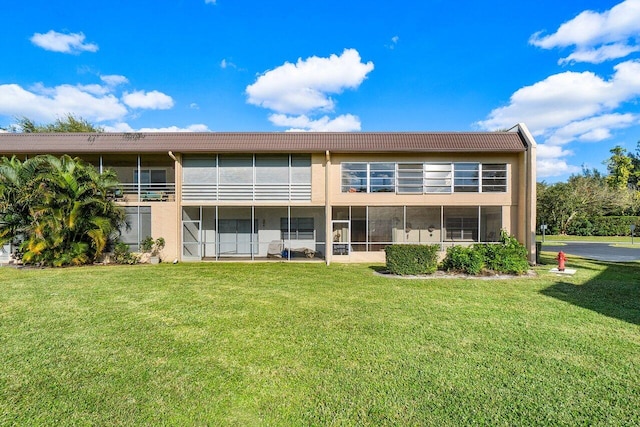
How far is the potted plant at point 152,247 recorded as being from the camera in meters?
14.4

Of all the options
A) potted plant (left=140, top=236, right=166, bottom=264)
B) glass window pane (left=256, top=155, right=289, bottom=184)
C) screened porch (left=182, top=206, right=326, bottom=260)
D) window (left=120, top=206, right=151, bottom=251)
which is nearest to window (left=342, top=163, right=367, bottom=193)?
screened porch (left=182, top=206, right=326, bottom=260)

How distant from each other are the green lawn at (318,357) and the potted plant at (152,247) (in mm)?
5729

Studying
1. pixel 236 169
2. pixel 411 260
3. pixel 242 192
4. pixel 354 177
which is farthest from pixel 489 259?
pixel 236 169

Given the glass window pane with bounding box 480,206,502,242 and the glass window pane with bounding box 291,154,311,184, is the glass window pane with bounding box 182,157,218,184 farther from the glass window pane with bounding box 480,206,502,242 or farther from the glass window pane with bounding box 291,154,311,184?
the glass window pane with bounding box 480,206,502,242

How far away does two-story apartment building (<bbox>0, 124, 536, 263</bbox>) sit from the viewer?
14688 millimetres

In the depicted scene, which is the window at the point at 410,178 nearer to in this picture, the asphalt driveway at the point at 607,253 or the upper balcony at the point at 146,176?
the asphalt driveway at the point at 607,253

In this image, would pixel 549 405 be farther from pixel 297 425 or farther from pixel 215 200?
pixel 215 200

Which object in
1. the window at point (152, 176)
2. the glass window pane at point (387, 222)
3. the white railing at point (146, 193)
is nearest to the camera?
the white railing at point (146, 193)

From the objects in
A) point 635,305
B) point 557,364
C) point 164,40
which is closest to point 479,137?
point 635,305

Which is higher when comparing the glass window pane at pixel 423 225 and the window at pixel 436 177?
the window at pixel 436 177

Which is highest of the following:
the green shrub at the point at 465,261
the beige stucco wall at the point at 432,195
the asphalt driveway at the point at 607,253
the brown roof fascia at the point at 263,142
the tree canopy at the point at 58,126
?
the tree canopy at the point at 58,126

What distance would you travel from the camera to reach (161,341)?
16.4 ft

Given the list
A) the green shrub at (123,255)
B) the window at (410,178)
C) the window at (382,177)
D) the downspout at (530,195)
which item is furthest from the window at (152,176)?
the downspout at (530,195)

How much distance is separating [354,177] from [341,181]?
69cm
